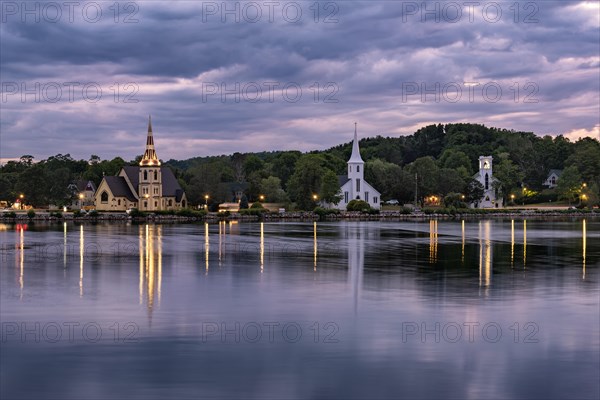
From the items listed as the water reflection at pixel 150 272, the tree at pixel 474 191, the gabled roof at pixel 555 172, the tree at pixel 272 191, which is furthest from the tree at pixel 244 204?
the gabled roof at pixel 555 172

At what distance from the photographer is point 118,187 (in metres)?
139

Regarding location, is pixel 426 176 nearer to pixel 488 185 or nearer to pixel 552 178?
pixel 488 185

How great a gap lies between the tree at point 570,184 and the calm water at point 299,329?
121 m

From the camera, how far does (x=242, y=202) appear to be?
135 metres

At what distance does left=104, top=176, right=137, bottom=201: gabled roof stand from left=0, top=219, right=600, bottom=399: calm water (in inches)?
3973

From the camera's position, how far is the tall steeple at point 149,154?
140 metres

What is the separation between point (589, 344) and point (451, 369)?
4802 mm

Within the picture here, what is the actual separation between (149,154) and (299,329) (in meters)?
127

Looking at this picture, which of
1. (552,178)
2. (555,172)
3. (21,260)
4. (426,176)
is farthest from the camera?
(552,178)

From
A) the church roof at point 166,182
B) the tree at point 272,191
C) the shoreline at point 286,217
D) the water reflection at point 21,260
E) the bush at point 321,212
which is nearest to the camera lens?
the water reflection at point 21,260

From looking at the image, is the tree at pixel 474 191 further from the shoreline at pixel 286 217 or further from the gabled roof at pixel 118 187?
the gabled roof at pixel 118 187

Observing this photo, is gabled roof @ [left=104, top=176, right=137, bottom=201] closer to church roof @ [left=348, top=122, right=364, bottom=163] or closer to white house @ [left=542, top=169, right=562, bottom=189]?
church roof @ [left=348, top=122, right=364, bottom=163]

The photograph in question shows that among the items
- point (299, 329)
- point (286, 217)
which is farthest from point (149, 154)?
point (299, 329)

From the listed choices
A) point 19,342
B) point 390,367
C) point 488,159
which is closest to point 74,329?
point 19,342
